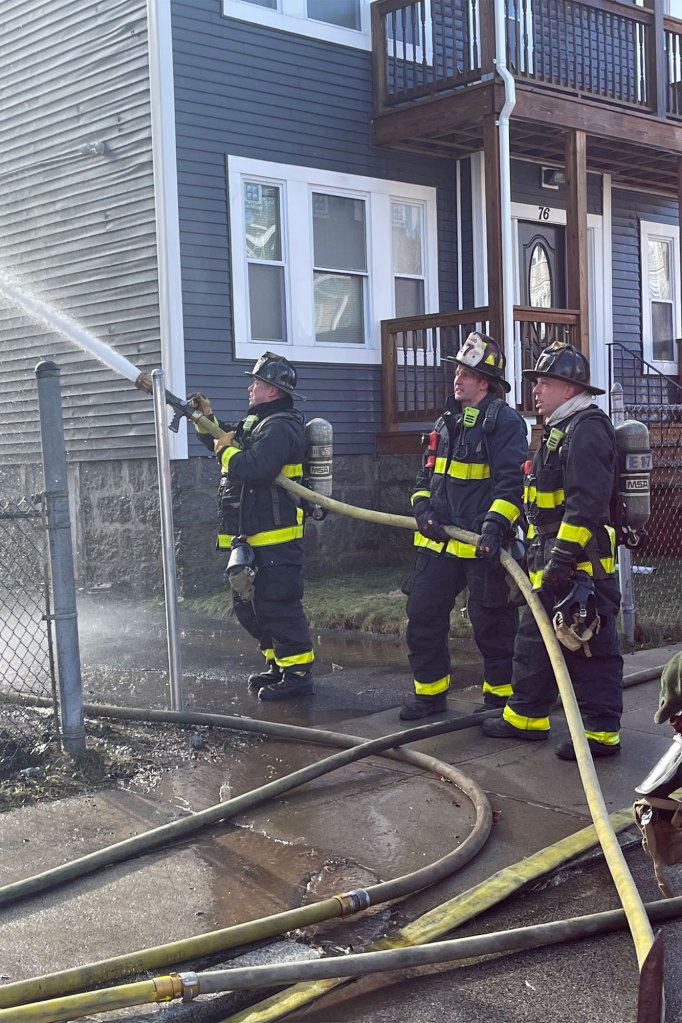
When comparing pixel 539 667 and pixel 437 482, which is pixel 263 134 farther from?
pixel 539 667

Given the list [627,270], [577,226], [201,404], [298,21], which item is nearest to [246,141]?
[298,21]

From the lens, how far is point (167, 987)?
2.71 m

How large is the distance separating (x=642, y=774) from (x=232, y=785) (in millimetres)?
1781

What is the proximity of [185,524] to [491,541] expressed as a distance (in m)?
6.02

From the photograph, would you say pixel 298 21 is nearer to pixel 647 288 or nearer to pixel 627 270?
pixel 627 270

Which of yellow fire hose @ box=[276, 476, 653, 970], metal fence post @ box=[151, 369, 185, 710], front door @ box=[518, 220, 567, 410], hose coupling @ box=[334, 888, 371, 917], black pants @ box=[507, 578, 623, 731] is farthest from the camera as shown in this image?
front door @ box=[518, 220, 567, 410]

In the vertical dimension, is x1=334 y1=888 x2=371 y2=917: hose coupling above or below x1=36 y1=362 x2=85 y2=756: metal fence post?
below

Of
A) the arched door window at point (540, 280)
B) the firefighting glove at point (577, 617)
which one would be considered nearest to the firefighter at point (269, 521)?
the firefighting glove at point (577, 617)

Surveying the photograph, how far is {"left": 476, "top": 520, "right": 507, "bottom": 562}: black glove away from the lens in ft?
18.0

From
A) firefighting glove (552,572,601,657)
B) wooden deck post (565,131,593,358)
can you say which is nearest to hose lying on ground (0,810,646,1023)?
firefighting glove (552,572,601,657)

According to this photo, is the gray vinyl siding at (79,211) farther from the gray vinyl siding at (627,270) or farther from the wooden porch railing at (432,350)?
the gray vinyl siding at (627,270)

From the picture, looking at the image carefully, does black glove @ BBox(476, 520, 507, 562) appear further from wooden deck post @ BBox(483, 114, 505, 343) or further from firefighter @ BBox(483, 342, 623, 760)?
wooden deck post @ BBox(483, 114, 505, 343)

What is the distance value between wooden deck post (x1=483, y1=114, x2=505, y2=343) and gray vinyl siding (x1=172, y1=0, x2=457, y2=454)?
64.3 inches

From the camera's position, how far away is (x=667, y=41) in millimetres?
14398
